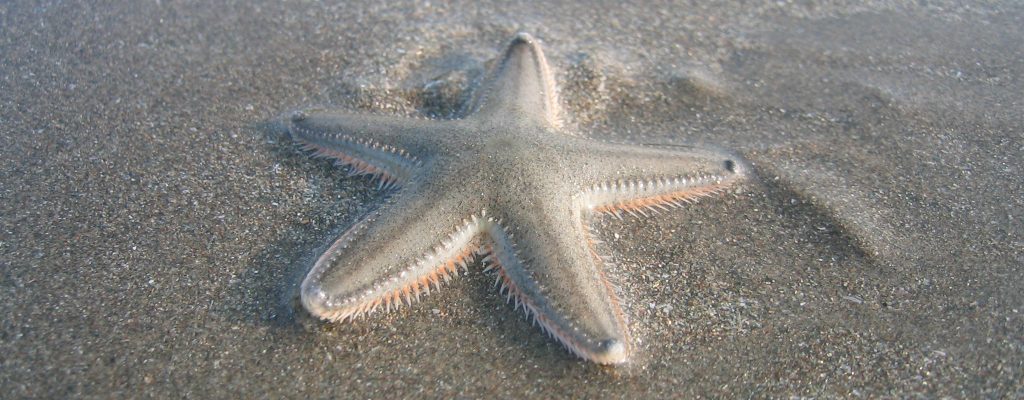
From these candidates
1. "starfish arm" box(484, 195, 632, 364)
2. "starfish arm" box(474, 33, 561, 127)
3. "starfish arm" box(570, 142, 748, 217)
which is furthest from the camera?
"starfish arm" box(474, 33, 561, 127)

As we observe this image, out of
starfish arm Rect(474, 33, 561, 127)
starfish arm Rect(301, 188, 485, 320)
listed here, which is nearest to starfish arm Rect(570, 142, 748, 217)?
starfish arm Rect(474, 33, 561, 127)

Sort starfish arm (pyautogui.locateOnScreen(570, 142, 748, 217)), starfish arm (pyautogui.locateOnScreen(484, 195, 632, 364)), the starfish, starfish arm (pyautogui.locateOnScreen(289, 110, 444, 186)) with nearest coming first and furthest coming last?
starfish arm (pyautogui.locateOnScreen(484, 195, 632, 364)) < the starfish < starfish arm (pyautogui.locateOnScreen(570, 142, 748, 217)) < starfish arm (pyautogui.locateOnScreen(289, 110, 444, 186))

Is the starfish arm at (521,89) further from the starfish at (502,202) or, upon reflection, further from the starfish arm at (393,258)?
the starfish arm at (393,258)

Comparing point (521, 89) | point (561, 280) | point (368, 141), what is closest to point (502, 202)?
point (561, 280)

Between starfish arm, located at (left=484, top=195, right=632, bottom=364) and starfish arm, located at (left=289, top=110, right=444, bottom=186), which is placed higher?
starfish arm, located at (left=289, top=110, right=444, bottom=186)

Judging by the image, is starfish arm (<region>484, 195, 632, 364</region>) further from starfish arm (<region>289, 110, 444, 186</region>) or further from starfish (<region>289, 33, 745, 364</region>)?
starfish arm (<region>289, 110, 444, 186</region>)

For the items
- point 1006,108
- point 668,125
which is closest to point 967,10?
point 1006,108
